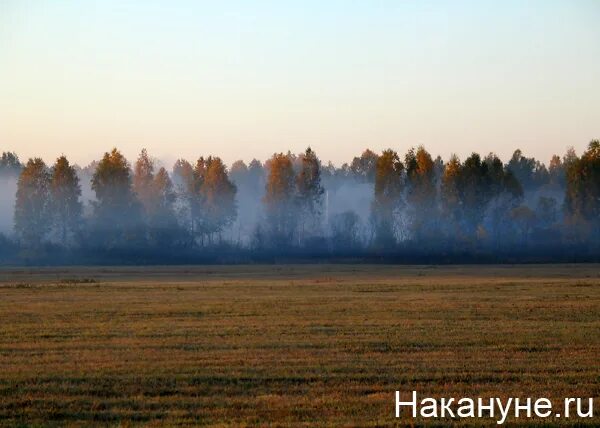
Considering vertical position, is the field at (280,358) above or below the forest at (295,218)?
below

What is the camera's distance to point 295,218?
350 feet

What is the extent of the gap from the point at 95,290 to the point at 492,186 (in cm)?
6908

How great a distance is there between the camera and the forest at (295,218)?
315ft

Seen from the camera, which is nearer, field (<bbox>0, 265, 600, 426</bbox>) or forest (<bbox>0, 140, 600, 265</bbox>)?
field (<bbox>0, 265, 600, 426</bbox>)

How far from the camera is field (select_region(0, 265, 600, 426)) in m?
14.7

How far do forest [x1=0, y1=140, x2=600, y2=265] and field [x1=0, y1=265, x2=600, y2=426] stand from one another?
5978 cm

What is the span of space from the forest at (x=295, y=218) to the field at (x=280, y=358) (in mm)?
59775

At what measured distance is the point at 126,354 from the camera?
20.5 meters

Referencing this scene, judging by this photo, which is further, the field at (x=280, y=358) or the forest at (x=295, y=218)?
the forest at (x=295, y=218)

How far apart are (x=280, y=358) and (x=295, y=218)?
87053mm

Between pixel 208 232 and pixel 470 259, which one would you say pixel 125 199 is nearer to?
pixel 208 232

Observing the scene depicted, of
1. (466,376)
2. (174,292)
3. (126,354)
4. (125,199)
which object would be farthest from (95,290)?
(125,199)

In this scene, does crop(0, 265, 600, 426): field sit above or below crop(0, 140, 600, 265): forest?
below

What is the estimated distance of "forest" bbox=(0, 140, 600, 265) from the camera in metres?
95.9
